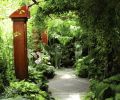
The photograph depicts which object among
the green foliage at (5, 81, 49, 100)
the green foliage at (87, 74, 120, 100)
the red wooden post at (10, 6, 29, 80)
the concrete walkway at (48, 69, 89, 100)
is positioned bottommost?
the concrete walkway at (48, 69, 89, 100)

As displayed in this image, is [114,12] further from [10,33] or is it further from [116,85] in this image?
[10,33]

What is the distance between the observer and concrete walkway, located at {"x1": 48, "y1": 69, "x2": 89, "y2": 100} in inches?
465

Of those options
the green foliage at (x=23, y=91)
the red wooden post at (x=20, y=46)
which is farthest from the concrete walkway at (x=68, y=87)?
the green foliage at (x=23, y=91)

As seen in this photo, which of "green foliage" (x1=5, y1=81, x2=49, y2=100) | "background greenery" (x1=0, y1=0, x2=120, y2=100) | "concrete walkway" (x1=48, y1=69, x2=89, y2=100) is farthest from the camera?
"concrete walkway" (x1=48, y1=69, x2=89, y2=100)

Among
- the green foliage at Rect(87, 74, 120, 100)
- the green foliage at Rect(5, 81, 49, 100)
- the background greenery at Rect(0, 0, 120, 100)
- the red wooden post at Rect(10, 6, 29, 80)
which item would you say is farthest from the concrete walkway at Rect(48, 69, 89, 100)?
the green foliage at Rect(87, 74, 120, 100)

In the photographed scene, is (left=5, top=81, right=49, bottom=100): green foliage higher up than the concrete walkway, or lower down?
higher up

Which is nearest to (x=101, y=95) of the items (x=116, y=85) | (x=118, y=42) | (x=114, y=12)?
(x=116, y=85)

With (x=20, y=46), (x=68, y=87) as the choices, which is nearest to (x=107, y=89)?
(x=20, y=46)

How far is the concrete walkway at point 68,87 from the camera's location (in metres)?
11.8

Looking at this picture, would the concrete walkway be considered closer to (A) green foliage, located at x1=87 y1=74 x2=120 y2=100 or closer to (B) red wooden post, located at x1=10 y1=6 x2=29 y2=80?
(B) red wooden post, located at x1=10 y1=6 x2=29 y2=80

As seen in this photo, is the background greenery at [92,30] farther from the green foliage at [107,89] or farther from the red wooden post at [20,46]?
the red wooden post at [20,46]

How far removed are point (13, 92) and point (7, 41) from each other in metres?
2.50

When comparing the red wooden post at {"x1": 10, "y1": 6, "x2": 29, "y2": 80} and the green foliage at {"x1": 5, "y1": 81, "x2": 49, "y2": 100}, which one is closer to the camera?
the green foliage at {"x1": 5, "y1": 81, "x2": 49, "y2": 100}

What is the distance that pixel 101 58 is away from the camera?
450 inches
